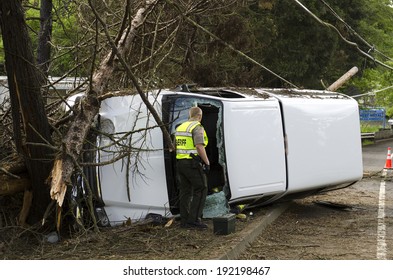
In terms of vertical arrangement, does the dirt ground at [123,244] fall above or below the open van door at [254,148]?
below

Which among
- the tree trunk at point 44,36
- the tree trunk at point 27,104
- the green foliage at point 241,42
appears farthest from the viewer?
the tree trunk at point 44,36

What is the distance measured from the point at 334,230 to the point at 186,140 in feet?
8.68

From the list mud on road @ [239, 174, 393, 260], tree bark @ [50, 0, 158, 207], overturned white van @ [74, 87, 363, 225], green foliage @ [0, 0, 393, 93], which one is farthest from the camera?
green foliage @ [0, 0, 393, 93]

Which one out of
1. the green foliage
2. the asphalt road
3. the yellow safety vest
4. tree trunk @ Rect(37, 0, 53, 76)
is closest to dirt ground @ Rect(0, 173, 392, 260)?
the asphalt road

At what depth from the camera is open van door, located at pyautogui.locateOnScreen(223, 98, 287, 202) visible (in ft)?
26.6

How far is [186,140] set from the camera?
7.88 m

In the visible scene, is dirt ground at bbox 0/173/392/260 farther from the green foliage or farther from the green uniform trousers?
the green foliage

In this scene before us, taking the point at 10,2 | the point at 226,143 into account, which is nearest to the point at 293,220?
the point at 226,143

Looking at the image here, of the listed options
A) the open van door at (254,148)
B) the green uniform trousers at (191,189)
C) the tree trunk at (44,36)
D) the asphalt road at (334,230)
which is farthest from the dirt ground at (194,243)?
the tree trunk at (44,36)

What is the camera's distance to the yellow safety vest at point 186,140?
7840 mm

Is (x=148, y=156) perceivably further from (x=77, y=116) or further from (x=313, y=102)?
(x=313, y=102)

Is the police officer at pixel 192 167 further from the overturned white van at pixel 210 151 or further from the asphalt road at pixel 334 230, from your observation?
the asphalt road at pixel 334 230

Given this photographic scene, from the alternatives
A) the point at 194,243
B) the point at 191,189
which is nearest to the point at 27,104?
the point at 191,189

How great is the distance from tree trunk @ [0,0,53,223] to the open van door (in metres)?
2.29
